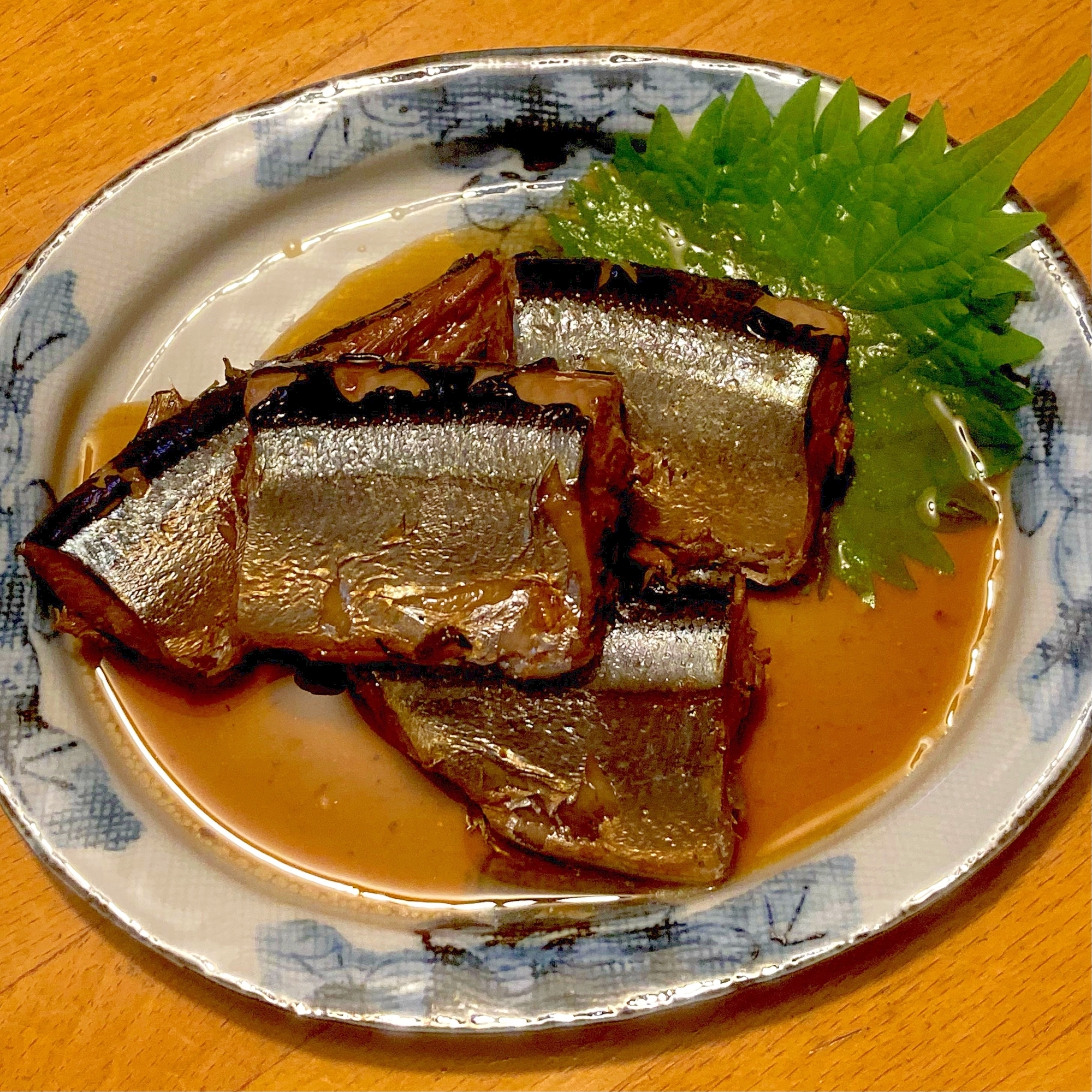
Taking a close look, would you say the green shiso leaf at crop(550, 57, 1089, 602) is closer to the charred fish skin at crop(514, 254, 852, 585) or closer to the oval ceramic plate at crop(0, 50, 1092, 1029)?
the oval ceramic plate at crop(0, 50, 1092, 1029)

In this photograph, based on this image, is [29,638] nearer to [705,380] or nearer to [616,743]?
[616,743]

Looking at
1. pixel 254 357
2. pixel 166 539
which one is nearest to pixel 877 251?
pixel 254 357

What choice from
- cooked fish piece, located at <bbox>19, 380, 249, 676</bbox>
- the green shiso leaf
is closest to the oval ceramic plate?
the green shiso leaf

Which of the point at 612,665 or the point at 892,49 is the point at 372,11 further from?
the point at 612,665

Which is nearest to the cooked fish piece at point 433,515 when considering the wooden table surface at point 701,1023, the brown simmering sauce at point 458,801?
the brown simmering sauce at point 458,801

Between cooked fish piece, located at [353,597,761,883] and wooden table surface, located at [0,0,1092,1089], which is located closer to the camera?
cooked fish piece, located at [353,597,761,883]

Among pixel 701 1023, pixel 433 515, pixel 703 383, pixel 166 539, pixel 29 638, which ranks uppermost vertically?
pixel 703 383
